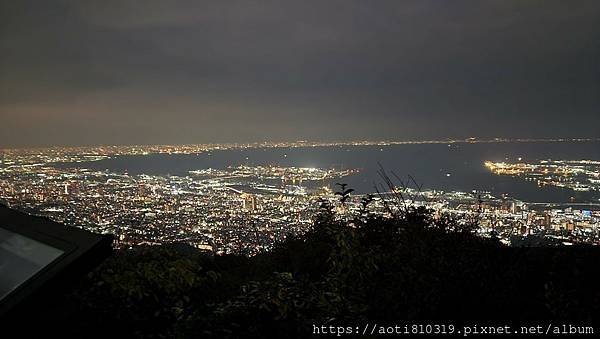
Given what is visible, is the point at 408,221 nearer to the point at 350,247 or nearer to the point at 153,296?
the point at 350,247

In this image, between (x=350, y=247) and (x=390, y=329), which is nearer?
(x=390, y=329)

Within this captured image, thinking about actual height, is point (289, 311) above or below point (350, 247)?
below

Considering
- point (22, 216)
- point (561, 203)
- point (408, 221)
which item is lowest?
point (561, 203)

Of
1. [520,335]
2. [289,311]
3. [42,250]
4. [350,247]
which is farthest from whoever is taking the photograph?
[350,247]

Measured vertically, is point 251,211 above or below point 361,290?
below

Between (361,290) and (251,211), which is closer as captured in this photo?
(361,290)

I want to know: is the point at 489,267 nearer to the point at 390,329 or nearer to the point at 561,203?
the point at 390,329

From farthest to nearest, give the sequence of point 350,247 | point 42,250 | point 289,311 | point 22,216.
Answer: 1. point 350,247
2. point 289,311
3. point 22,216
4. point 42,250

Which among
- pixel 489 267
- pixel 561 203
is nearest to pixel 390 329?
pixel 489 267

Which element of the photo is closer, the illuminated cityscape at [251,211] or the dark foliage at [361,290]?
the dark foliage at [361,290]

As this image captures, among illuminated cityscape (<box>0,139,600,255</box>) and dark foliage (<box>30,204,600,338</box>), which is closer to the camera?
dark foliage (<box>30,204,600,338</box>)
